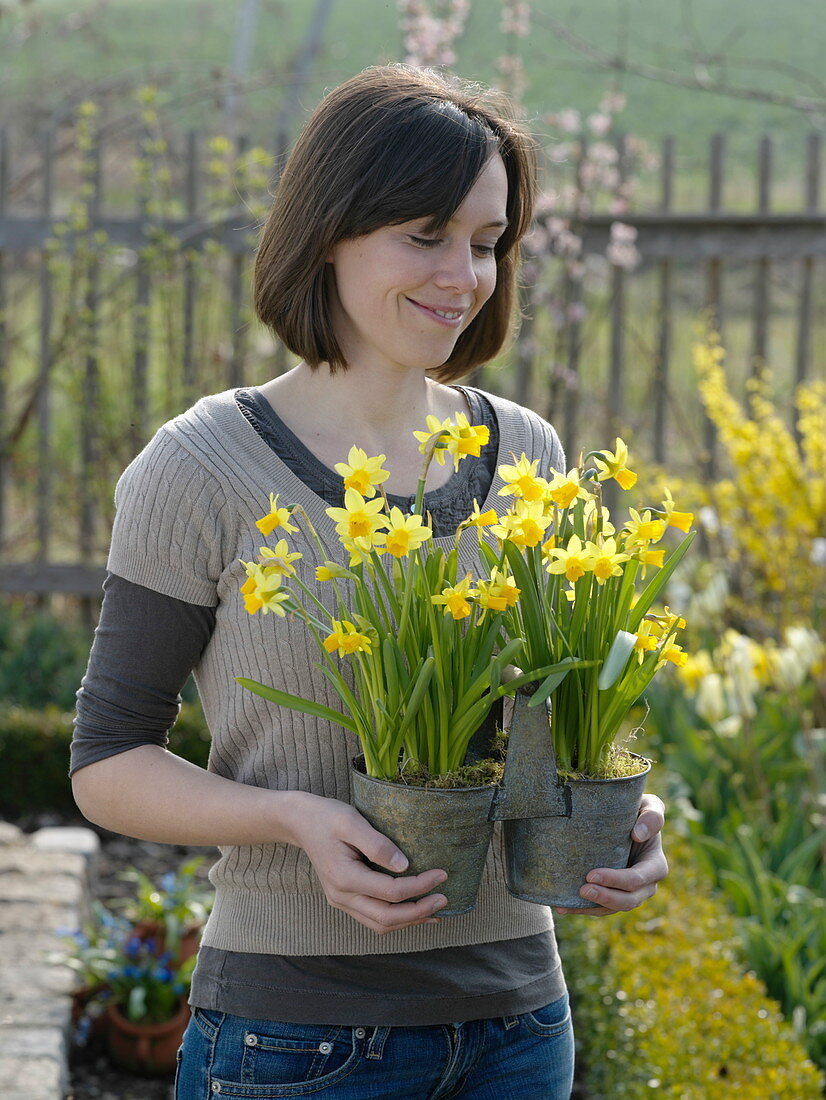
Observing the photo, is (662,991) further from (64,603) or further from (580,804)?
(64,603)

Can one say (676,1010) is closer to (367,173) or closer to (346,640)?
(346,640)

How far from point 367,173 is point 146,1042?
7.35 ft

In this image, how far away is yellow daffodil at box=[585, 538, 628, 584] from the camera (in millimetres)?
1113

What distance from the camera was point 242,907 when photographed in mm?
1311

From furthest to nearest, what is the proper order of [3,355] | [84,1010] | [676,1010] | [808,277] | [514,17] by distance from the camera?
[3,355] < [808,277] < [514,17] < [84,1010] < [676,1010]

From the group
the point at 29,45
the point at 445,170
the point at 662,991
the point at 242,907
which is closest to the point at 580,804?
the point at 242,907

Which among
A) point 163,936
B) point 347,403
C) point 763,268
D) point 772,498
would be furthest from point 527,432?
point 763,268

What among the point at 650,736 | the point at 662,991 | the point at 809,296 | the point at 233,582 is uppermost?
the point at 233,582

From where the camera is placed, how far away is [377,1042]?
125cm

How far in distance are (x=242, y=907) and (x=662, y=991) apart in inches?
51.9

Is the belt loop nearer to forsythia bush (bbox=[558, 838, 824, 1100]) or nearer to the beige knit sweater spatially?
the beige knit sweater

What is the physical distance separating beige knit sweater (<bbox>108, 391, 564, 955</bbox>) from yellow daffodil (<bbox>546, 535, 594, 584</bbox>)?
229 mm

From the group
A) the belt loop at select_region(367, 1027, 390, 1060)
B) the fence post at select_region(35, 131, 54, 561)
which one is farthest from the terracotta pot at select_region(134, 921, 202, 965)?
the fence post at select_region(35, 131, 54, 561)

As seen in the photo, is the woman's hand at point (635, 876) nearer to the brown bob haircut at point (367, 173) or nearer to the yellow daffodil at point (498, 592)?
the yellow daffodil at point (498, 592)
